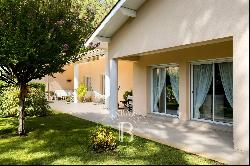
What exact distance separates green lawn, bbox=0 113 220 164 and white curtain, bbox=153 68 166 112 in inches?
195

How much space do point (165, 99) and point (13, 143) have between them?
7.81m

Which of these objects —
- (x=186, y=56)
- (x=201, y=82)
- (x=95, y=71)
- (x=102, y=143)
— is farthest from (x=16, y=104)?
(x=95, y=71)

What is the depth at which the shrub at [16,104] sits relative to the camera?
16.9 meters

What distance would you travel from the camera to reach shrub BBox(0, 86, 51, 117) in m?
16.9

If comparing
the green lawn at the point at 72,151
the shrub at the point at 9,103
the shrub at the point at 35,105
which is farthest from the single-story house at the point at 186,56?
the shrub at the point at 9,103

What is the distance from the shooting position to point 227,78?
11.5 metres

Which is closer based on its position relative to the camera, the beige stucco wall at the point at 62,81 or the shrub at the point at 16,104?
the shrub at the point at 16,104

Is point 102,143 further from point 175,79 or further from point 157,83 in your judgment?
point 157,83

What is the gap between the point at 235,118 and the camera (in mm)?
7992

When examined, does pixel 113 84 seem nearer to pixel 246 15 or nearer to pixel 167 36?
pixel 167 36

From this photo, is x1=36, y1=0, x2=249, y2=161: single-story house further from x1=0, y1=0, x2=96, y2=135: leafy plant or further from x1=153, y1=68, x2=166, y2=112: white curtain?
x1=0, y1=0, x2=96, y2=135: leafy plant

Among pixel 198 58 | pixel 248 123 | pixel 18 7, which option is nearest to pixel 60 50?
pixel 18 7

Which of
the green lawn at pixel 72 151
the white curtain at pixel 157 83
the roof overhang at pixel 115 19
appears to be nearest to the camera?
the green lawn at pixel 72 151

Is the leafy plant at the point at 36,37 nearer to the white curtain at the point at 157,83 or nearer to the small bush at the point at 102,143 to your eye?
the small bush at the point at 102,143
